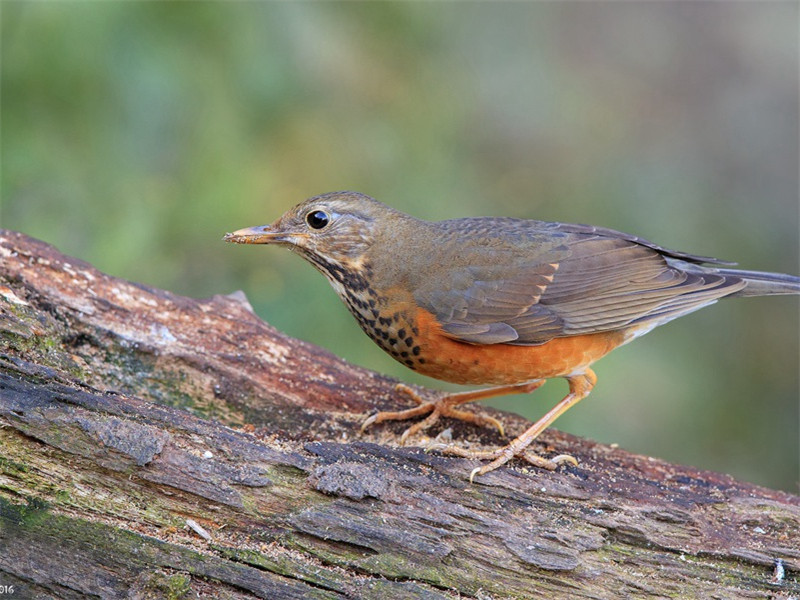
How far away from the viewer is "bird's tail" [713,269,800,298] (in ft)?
20.2

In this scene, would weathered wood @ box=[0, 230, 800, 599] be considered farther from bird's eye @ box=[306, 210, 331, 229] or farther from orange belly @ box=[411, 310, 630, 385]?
bird's eye @ box=[306, 210, 331, 229]

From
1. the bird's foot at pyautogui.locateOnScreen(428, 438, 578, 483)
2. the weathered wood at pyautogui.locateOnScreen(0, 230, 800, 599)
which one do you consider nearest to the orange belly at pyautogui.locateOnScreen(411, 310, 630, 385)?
the bird's foot at pyautogui.locateOnScreen(428, 438, 578, 483)

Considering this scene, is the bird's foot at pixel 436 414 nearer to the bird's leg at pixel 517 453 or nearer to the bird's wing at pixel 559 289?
the bird's leg at pixel 517 453

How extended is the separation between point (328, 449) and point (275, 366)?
4.45ft

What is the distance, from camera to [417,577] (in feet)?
14.1

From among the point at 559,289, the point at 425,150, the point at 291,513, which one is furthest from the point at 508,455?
the point at 425,150

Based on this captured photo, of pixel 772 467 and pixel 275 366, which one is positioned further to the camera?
pixel 772 467

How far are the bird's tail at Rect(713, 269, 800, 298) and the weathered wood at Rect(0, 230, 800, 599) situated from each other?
4.87 feet

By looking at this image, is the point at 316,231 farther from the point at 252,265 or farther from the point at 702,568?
the point at 702,568

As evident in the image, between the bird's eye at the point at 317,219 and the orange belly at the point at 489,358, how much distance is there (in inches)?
36.0

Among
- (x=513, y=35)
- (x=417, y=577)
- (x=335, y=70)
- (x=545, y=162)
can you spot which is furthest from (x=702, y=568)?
(x=513, y=35)

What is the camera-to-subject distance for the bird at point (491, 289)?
5.62 meters

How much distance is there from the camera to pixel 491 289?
5871 mm

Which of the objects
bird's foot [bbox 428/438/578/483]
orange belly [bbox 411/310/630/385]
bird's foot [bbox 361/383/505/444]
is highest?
orange belly [bbox 411/310/630/385]
